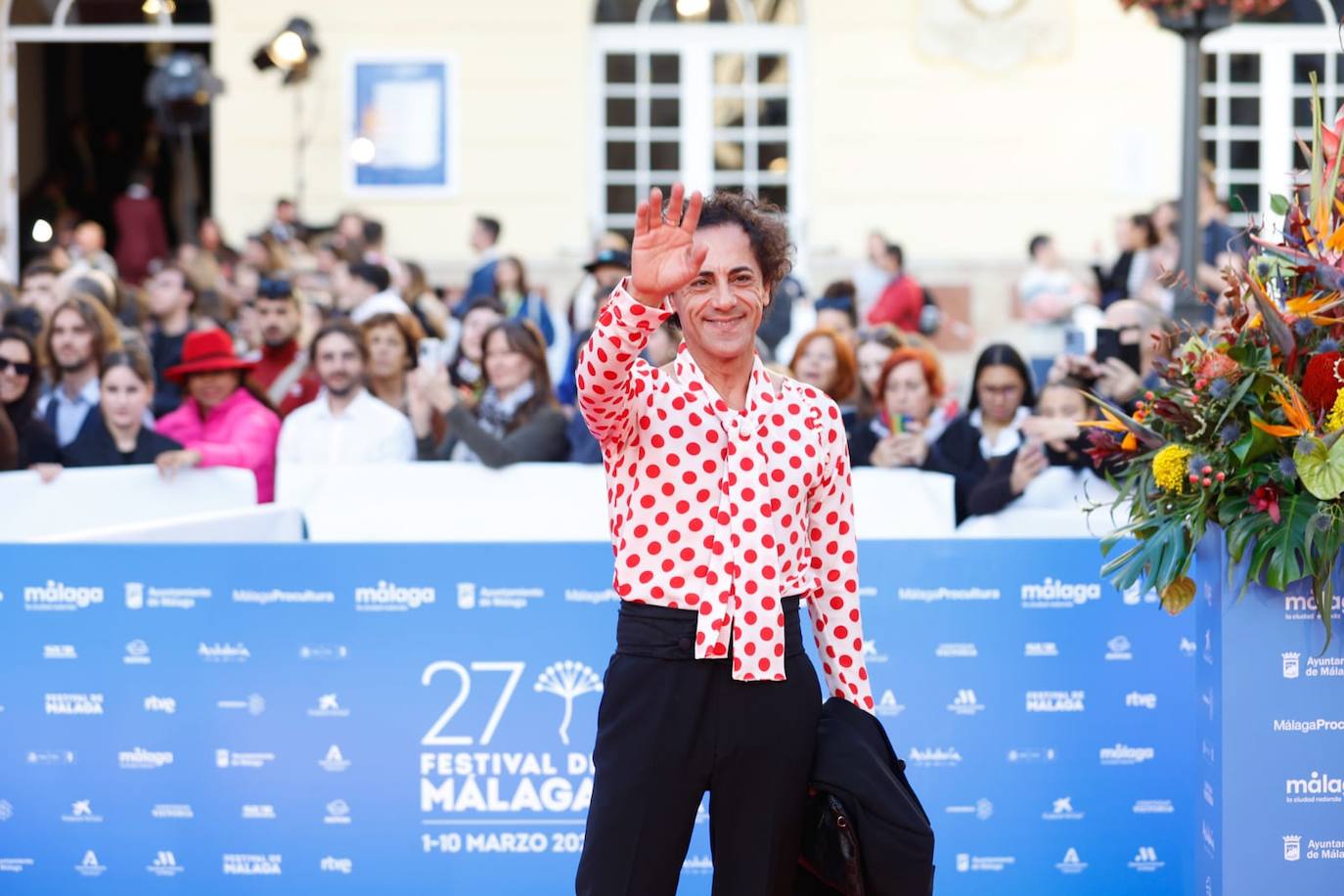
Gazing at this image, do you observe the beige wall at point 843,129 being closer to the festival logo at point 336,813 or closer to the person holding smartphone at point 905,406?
the person holding smartphone at point 905,406

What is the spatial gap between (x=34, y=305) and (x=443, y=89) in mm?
7401

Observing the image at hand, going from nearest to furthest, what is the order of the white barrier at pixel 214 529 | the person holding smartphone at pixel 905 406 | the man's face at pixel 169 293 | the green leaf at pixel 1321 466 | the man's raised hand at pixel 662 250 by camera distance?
1. the man's raised hand at pixel 662 250
2. the green leaf at pixel 1321 466
3. the white barrier at pixel 214 529
4. the person holding smartphone at pixel 905 406
5. the man's face at pixel 169 293

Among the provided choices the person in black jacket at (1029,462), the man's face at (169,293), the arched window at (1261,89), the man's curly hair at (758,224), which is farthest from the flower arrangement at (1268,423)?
the arched window at (1261,89)

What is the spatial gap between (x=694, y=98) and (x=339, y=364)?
378 inches

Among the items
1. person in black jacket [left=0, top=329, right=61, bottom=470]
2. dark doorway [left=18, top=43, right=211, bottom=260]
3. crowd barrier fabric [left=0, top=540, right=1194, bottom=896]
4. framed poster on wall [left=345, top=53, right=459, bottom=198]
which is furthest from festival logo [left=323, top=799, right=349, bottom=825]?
dark doorway [left=18, top=43, right=211, bottom=260]

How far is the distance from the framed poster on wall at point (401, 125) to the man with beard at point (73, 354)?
27.1 ft

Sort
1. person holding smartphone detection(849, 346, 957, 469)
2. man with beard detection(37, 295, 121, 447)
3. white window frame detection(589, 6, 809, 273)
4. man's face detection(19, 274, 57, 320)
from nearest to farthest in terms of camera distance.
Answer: person holding smartphone detection(849, 346, 957, 469), man with beard detection(37, 295, 121, 447), man's face detection(19, 274, 57, 320), white window frame detection(589, 6, 809, 273)

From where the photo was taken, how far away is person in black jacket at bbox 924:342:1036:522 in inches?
290

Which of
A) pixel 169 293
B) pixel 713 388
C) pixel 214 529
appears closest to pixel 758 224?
pixel 713 388

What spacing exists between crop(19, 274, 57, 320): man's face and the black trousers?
6.96 meters

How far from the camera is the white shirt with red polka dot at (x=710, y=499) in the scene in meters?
3.49

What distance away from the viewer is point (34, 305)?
33.2 ft

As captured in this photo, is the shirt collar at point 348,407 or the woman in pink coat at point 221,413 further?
the shirt collar at point 348,407

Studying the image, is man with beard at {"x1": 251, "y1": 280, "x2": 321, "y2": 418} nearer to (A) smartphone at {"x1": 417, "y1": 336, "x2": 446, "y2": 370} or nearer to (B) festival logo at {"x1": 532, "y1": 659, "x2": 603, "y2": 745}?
(A) smartphone at {"x1": 417, "y1": 336, "x2": 446, "y2": 370}
